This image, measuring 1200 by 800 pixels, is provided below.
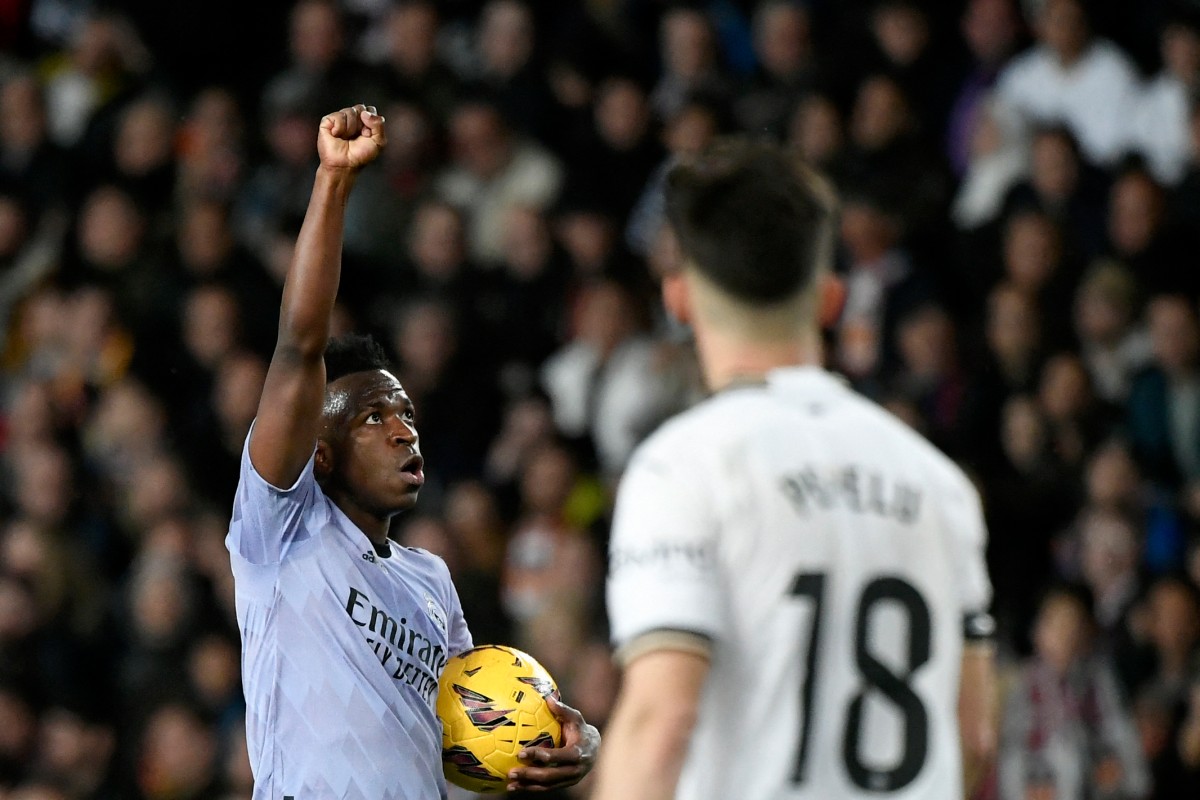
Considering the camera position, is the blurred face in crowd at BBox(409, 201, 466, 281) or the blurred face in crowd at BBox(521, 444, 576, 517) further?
the blurred face in crowd at BBox(409, 201, 466, 281)

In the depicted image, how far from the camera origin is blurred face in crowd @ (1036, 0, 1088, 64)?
32.5 ft

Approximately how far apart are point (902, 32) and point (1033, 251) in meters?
1.76

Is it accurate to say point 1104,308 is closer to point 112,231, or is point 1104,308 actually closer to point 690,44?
point 690,44

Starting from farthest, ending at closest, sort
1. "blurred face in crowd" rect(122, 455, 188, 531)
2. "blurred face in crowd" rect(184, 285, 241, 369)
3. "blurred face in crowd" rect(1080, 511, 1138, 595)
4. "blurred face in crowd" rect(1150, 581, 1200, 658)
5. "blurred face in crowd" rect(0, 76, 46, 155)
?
"blurred face in crowd" rect(0, 76, 46, 155), "blurred face in crowd" rect(184, 285, 241, 369), "blurred face in crowd" rect(122, 455, 188, 531), "blurred face in crowd" rect(1080, 511, 1138, 595), "blurred face in crowd" rect(1150, 581, 1200, 658)

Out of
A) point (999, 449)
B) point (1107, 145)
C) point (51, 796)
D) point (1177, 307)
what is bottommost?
point (51, 796)

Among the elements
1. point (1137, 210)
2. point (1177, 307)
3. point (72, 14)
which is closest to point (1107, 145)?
point (1137, 210)

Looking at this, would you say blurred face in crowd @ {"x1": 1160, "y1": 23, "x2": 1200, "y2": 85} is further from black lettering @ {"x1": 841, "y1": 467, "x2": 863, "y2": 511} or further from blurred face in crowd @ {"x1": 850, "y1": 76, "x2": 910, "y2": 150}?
black lettering @ {"x1": 841, "y1": 467, "x2": 863, "y2": 511}

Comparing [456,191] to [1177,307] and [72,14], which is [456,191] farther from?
[1177,307]

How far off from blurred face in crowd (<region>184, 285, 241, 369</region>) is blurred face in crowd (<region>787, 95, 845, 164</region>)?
332 centimetres

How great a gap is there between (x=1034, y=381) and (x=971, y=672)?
6.28 metres

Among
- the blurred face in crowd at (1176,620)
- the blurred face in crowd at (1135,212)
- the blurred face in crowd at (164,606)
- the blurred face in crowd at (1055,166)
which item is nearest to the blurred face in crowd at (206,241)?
the blurred face in crowd at (164,606)

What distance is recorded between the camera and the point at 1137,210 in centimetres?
928

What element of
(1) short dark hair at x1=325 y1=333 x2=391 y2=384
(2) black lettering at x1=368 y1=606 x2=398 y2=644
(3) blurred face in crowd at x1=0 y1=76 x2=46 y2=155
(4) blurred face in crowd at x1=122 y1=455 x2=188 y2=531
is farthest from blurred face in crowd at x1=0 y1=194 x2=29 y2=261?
(2) black lettering at x1=368 y1=606 x2=398 y2=644

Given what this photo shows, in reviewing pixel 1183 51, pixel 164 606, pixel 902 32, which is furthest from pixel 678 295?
pixel 902 32
